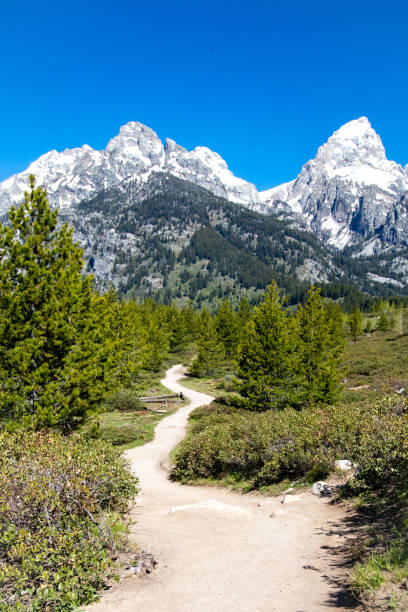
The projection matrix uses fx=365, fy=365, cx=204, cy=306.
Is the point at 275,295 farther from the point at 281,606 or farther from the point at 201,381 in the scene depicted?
the point at 201,381

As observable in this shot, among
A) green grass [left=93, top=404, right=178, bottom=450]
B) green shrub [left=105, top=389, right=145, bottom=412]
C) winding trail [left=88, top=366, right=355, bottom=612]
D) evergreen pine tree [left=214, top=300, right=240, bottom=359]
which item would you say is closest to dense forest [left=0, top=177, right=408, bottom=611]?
green grass [left=93, top=404, right=178, bottom=450]

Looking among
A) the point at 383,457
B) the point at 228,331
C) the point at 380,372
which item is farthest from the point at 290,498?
the point at 228,331

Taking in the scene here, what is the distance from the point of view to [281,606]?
5703mm

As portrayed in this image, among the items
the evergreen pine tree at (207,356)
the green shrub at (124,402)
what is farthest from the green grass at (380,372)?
the evergreen pine tree at (207,356)

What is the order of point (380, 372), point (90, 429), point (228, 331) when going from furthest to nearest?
1. point (228, 331)
2. point (380, 372)
3. point (90, 429)

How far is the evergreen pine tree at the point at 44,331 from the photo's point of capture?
41.5 ft

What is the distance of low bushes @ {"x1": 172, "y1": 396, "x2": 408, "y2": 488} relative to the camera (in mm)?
9445

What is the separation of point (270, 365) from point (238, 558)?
17.1m

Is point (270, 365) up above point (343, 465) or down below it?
above

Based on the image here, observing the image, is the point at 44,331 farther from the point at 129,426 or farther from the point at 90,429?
the point at 129,426

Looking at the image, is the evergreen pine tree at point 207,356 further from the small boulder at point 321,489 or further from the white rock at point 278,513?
the white rock at point 278,513

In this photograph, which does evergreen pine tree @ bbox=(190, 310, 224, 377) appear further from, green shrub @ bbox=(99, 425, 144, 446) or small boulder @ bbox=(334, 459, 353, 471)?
small boulder @ bbox=(334, 459, 353, 471)

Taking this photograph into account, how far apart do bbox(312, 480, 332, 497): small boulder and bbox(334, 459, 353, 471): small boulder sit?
778mm

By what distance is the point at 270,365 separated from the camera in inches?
948
